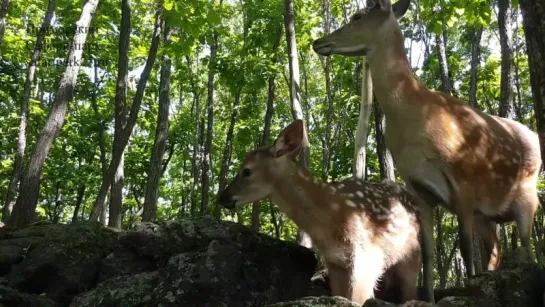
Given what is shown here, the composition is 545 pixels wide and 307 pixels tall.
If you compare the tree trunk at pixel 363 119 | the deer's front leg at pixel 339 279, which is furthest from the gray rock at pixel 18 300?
the tree trunk at pixel 363 119

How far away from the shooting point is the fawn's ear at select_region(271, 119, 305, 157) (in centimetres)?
601

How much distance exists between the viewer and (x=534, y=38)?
4340 millimetres

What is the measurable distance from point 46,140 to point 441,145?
23.9 feet

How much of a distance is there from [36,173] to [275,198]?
547 centimetres

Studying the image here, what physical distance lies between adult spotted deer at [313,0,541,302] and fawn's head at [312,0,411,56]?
0.01 meters

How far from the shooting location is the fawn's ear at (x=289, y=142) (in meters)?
6.01

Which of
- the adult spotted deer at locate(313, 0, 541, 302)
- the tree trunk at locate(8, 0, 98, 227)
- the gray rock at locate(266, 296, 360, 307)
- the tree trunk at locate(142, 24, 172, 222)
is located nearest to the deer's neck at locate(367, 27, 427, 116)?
the adult spotted deer at locate(313, 0, 541, 302)

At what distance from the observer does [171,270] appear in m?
5.23

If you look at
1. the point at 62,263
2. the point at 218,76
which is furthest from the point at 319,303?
the point at 218,76

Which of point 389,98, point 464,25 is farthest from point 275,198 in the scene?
point 464,25

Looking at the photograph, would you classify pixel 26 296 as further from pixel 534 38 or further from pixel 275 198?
pixel 534 38

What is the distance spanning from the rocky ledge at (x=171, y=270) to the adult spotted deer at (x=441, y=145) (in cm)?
57

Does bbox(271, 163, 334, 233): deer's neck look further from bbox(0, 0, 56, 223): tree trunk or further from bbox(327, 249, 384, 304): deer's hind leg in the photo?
bbox(0, 0, 56, 223): tree trunk

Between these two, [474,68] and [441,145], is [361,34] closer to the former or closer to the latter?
[441,145]
